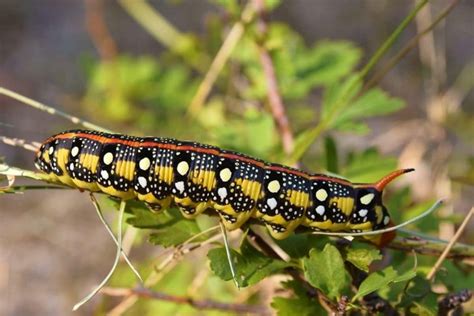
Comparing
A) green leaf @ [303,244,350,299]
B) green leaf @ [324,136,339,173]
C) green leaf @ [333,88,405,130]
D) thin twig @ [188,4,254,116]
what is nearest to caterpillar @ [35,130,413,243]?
green leaf @ [303,244,350,299]

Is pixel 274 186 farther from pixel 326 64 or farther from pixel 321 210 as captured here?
pixel 326 64

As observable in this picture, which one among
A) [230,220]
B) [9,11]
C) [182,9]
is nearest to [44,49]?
[9,11]

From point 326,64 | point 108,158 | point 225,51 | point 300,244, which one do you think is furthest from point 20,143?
point 326,64

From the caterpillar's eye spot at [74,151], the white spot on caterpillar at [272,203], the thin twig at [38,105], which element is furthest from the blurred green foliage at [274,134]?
the thin twig at [38,105]

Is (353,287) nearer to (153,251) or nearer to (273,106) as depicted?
(273,106)

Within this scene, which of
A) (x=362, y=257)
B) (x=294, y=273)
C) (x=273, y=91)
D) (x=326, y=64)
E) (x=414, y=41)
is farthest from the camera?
(x=326, y=64)

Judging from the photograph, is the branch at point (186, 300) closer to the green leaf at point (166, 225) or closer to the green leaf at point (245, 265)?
the green leaf at point (166, 225)
